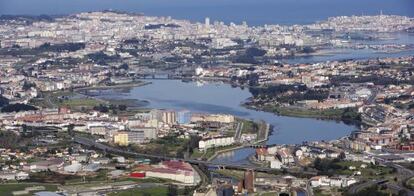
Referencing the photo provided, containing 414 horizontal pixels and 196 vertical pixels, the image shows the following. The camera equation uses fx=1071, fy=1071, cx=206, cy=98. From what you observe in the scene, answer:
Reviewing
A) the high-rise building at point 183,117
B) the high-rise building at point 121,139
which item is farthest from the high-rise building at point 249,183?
the high-rise building at point 183,117

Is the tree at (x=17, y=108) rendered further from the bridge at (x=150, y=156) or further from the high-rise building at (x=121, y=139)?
the high-rise building at (x=121, y=139)

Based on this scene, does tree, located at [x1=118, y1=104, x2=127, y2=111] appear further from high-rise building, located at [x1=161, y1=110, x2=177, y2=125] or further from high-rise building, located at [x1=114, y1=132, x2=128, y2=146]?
high-rise building, located at [x1=114, y1=132, x2=128, y2=146]

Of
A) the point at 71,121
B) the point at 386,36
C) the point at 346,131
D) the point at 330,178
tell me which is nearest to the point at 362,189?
the point at 330,178

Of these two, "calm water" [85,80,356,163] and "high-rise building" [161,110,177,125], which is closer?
"calm water" [85,80,356,163]

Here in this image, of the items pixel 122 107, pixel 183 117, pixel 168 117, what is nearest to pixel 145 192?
pixel 168 117

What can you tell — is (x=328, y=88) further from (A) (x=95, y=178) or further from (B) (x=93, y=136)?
(A) (x=95, y=178)

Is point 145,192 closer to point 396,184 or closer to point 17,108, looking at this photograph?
point 396,184

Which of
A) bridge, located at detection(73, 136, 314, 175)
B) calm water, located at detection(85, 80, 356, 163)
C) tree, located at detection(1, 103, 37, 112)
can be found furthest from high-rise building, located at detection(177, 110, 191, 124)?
tree, located at detection(1, 103, 37, 112)
